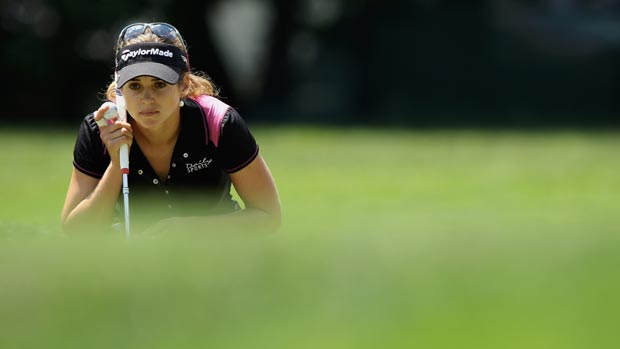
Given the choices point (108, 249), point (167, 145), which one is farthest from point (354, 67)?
point (108, 249)

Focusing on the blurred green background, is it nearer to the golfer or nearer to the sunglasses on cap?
the golfer

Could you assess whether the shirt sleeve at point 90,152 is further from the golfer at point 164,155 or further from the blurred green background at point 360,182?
the blurred green background at point 360,182

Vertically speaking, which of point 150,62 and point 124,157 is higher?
point 150,62

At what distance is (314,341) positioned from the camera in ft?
9.64

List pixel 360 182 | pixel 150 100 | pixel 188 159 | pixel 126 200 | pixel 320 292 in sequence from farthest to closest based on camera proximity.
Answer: pixel 360 182
pixel 188 159
pixel 150 100
pixel 126 200
pixel 320 292

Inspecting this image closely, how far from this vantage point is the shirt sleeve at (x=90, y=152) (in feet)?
18.8

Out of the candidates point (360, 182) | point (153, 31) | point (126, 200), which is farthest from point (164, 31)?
point (360, 182)

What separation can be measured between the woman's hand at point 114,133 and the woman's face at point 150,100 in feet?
0.34

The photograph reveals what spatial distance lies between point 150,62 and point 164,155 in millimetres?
473

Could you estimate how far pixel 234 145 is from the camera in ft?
18.6

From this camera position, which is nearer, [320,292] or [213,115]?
[320,292]

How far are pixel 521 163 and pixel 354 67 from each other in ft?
41.9

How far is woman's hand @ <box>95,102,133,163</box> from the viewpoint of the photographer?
17.9 ft

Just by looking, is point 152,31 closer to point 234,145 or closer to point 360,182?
point 234,145
